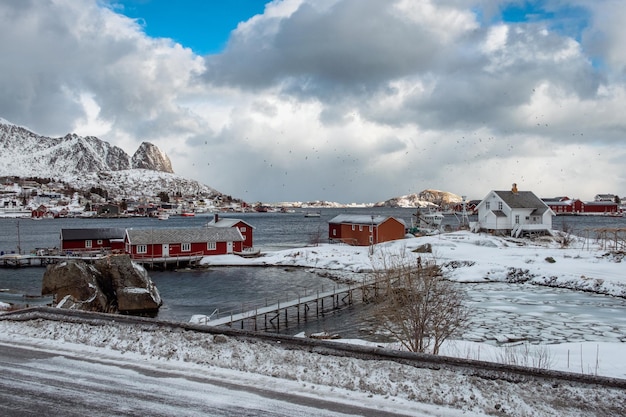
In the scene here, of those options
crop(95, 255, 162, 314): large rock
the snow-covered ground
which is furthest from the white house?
crop(95, 255, 162, 314): large rock

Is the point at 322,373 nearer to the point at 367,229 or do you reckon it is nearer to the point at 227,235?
the point at 227,235

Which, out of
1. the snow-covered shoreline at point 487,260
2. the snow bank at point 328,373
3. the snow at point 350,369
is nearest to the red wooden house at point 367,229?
the snow-covered shoreline at point 487,260

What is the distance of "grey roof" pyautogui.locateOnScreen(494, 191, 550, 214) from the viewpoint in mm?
70244

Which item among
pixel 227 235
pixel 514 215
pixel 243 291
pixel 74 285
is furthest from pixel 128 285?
pixel 514 215

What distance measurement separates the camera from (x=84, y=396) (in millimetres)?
9156

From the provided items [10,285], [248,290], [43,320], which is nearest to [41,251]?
[10,285]

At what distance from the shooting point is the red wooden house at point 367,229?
222ft

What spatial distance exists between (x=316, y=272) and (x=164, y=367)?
4238 cm

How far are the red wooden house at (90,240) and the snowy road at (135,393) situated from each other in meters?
57.5

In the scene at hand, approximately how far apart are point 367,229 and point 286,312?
127 feet

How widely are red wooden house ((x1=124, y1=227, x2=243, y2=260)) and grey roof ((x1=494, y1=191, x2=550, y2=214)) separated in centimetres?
3927

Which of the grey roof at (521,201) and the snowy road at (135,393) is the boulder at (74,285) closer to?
the snowy road at (135,393)

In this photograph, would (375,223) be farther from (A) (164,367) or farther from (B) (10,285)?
(A) (164,367)

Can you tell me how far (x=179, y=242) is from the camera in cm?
6138
